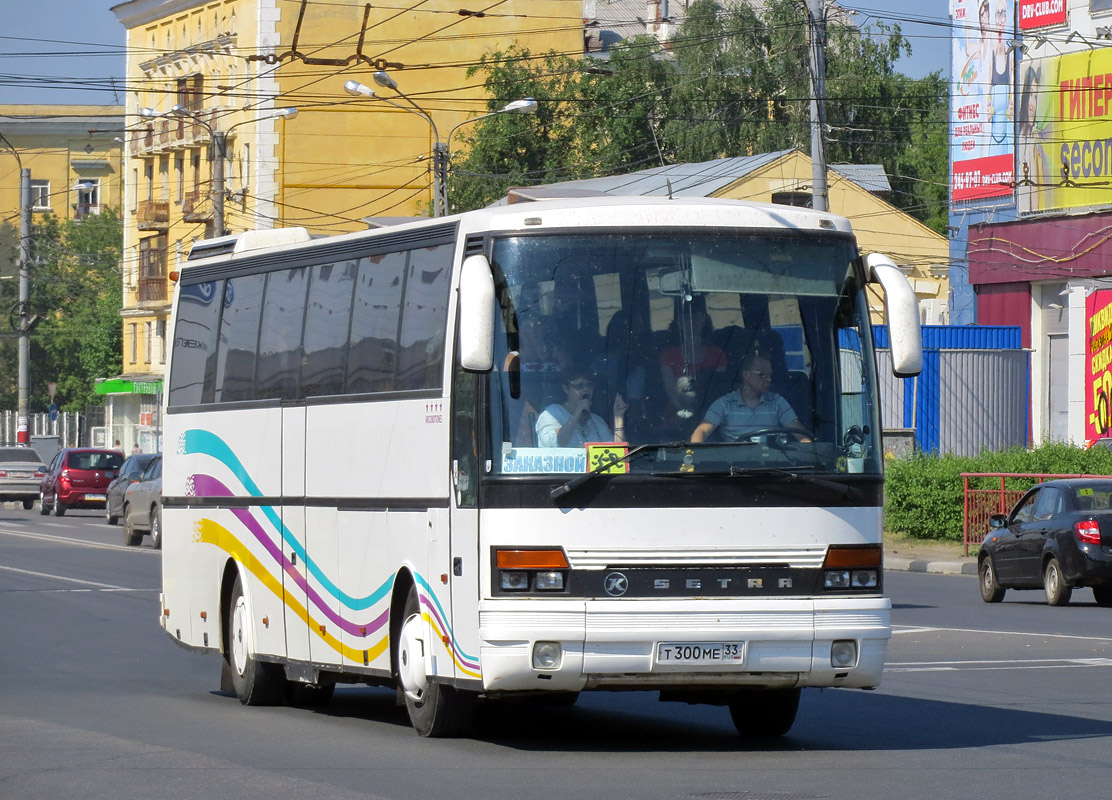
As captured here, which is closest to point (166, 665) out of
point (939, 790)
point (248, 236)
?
point (248, 236)

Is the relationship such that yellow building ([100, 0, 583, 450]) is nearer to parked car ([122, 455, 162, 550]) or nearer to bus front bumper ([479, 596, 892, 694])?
parked car ([122, 455, 162, 550])

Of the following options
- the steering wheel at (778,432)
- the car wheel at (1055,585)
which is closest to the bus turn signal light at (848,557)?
the steering wheel at (778,432)

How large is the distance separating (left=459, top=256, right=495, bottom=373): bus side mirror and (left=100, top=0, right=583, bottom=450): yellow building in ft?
183

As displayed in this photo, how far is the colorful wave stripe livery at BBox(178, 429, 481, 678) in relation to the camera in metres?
10.6

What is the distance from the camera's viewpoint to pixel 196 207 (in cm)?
7238

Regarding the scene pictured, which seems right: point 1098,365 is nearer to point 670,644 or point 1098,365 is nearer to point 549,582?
point 670,644

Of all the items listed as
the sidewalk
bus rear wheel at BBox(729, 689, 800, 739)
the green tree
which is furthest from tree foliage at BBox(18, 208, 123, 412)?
bus rear wheel at BBox(729, 689, 800, 739)

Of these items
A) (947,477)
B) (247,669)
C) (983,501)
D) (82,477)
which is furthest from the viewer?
(82,477)

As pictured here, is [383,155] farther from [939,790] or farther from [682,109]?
[939,790]

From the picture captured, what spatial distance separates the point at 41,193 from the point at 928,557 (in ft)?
250

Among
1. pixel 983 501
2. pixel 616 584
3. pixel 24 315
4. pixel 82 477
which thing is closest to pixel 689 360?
pixel 616 584

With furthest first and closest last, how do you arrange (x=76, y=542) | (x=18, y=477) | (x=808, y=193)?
(x=808, y=193)
(x=18, y=477)
(x=76, y=542)

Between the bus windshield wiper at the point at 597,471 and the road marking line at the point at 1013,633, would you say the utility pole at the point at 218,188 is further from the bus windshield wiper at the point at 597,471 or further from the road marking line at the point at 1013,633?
the bus windshield wiper at the point at 597,471

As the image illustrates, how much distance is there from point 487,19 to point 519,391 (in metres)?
64.8
